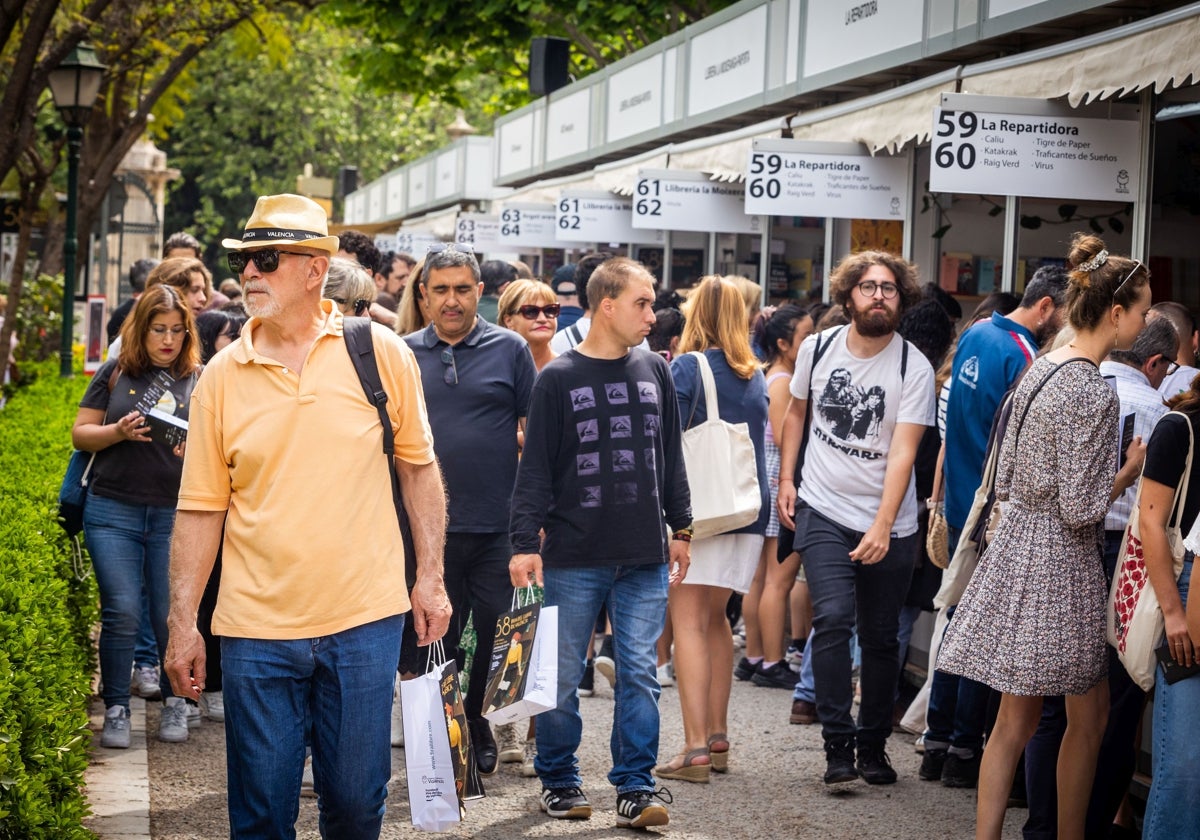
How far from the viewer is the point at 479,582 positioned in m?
6.80

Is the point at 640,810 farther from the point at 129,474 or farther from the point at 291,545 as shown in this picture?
the point at 129,474

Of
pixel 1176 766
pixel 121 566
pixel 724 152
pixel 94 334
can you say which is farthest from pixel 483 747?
pixel 94 334

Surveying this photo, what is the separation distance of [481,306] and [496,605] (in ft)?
12.7

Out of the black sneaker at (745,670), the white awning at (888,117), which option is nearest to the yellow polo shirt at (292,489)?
the white awning at (888,117)

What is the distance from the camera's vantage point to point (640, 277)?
6.24m

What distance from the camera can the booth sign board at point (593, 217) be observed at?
1617 centimetres

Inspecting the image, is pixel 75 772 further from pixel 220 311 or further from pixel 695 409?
pixel 220 311

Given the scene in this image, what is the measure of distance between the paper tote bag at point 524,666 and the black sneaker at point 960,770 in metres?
1.97

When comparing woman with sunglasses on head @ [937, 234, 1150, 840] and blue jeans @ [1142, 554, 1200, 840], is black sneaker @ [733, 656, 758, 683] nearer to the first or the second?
woman with sunglasses on head @ [937, 234, 1150, 840]

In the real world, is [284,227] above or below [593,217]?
below

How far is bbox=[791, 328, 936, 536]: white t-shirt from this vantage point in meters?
6.70

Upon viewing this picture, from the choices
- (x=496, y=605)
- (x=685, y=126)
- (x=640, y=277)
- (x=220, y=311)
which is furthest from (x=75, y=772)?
(x=685, y=126)

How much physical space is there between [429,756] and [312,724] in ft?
1.72

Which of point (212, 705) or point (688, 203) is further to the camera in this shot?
point (688, 203)
